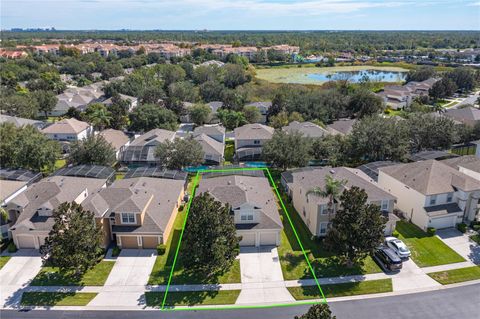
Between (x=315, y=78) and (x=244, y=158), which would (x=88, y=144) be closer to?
(x=244, y=158)

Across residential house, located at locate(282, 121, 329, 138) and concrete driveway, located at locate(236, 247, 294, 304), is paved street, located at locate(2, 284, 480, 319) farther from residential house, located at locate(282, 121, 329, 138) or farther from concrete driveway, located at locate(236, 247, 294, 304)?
residential house, located at locate(282, 121, 329, 138)

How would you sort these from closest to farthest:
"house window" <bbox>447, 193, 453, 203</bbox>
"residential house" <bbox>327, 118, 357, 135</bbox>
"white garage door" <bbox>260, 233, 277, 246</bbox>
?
"white garage door" <bbox>260, 233, 277, 246</bbox>, "house window" <bbox>447, 193, 453, 203</bbox>, "residential house" <bbox>327, 118, 357, 135</bbox>

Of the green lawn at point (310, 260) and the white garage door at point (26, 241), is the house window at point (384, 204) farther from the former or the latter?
the white garage door at point (26, 241)

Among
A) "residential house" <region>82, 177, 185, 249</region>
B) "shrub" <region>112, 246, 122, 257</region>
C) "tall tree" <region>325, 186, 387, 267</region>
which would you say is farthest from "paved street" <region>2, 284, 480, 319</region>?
"residential house" <region>82, 177, 185, 249</region>

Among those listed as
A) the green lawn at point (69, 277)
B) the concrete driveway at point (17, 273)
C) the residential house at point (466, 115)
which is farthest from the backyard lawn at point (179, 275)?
the residential house at point (466, 115)

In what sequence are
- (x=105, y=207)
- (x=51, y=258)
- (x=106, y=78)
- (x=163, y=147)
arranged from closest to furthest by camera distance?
(x=51, y=258) → (x=105, y=207) → (x=163, y=147) → (x=106, y=78)

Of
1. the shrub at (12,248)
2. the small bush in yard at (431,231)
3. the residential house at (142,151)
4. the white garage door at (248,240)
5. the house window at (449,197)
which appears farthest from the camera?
the residential house at (142,151)

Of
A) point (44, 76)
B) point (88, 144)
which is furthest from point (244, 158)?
point (44, 76)
